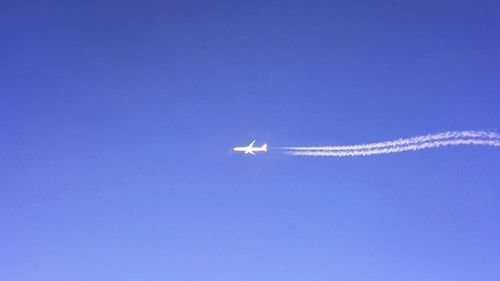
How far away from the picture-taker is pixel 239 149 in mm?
32031

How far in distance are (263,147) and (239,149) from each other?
13.0ft

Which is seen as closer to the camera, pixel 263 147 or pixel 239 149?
pixel 239 149

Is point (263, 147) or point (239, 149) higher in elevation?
point (263, 147)

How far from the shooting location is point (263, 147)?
1403 inches
